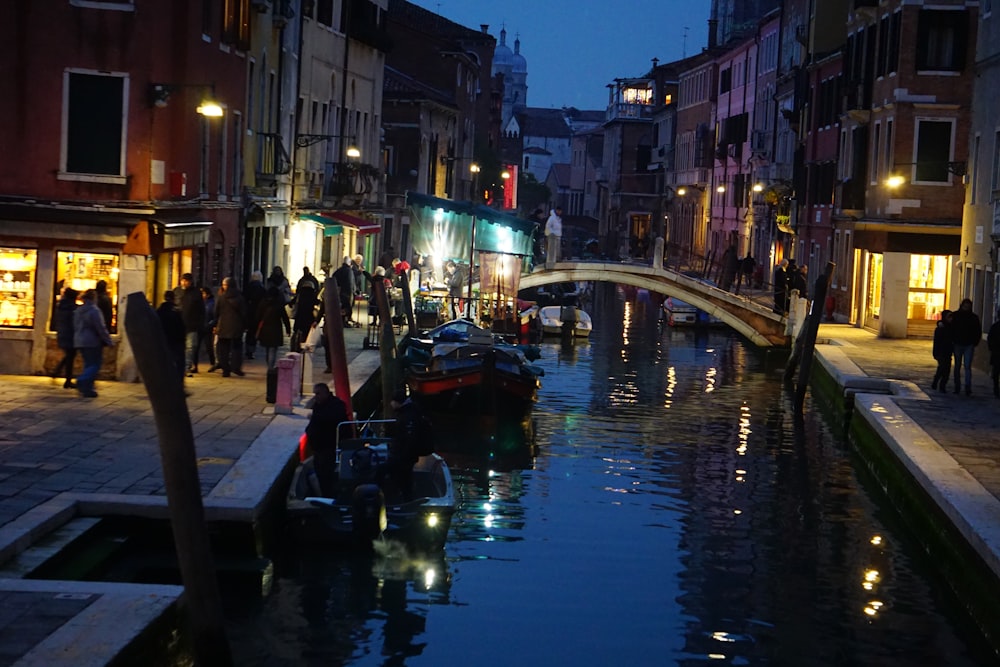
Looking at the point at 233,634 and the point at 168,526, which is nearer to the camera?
the point at 233,634

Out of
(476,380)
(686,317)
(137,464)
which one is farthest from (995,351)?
(686,317)

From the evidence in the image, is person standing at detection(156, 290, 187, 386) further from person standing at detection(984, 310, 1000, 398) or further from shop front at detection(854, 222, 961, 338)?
shop front at detection(854, 222, 961, 338)

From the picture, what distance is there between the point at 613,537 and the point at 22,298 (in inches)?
355

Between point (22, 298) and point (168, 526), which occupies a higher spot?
point (22, 298)

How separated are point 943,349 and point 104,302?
41.4 ft

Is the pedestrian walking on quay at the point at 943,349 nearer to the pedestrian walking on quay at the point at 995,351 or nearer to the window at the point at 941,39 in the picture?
the pedestrian walking on quay at the point at 995,351

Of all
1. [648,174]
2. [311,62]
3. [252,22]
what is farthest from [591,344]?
[648,174]

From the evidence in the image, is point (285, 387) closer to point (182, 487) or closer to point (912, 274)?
point (182, 487)

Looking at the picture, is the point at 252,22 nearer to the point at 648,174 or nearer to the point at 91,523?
the point at 91,523

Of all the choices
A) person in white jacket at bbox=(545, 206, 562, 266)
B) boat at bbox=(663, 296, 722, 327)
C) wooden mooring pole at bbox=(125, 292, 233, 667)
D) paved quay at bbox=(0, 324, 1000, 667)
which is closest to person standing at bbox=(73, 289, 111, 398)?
paved quay at bbox=(0, 324, 1000, 667)

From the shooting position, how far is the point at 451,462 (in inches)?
928

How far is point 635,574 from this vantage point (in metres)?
16.4

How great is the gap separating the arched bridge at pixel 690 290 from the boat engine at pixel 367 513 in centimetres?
2684

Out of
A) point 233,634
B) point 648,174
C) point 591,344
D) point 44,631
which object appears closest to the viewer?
point 44,631
